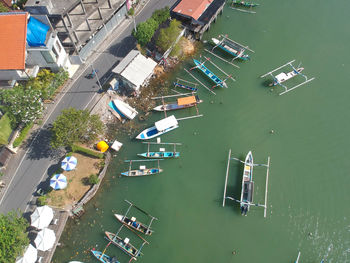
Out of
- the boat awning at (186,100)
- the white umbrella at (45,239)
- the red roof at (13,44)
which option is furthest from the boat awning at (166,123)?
the red roof at (13,44)

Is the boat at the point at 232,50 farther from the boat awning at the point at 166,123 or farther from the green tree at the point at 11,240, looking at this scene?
the green tree at the point at 11,240

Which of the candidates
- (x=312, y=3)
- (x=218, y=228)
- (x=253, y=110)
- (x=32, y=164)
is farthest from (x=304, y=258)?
(x=312, y=3)

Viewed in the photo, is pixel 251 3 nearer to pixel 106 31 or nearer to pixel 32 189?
pixel 106 31

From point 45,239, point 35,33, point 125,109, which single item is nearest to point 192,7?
point 125,109

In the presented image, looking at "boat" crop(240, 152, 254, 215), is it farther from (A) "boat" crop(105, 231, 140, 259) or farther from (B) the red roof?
(B) the red roof

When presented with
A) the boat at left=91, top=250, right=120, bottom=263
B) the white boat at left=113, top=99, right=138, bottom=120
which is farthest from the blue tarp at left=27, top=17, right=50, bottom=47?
the boat at left=91, top=250, right=120, bottom=263

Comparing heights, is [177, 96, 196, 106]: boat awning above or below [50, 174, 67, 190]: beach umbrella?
above
